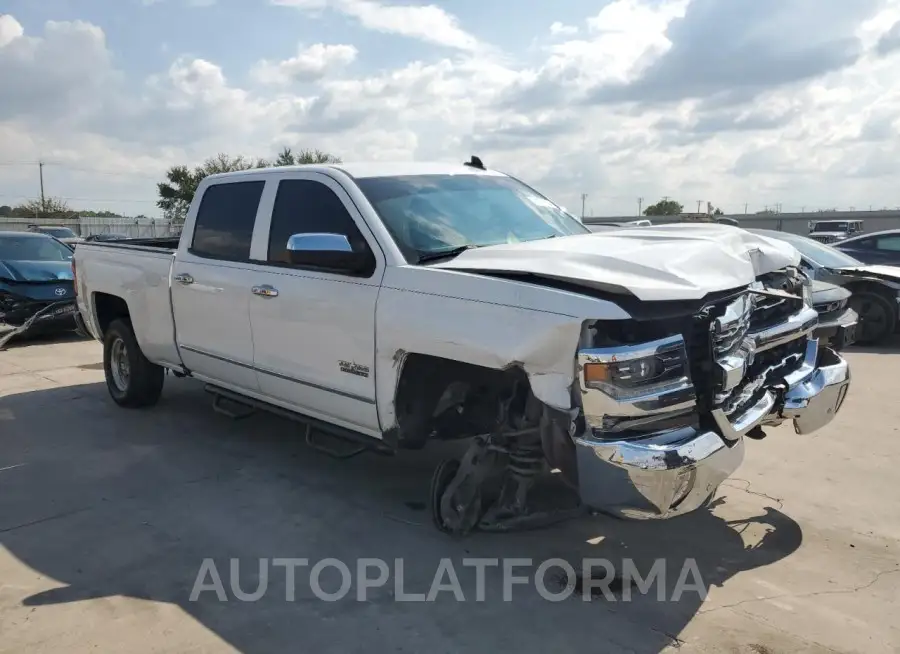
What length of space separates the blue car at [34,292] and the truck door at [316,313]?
23.1 ft

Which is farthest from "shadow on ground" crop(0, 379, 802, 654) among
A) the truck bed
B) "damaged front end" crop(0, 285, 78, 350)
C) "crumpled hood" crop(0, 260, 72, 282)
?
"crumpled hood" crop(0, 260, 72, 282)

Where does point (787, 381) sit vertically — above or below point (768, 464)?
above

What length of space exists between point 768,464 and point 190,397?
5.27 meters

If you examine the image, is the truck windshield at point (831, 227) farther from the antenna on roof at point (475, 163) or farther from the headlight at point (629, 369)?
the headlight at point (629, 369)

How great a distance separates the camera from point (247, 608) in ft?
11.7

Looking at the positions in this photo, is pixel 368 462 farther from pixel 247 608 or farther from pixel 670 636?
pixel 670 636

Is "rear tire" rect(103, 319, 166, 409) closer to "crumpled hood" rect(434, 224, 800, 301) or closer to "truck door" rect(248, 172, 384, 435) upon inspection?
"truck door" rect(248, 172, 384, 435)

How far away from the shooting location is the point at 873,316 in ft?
34.7

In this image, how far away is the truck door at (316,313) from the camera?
14.1 feet

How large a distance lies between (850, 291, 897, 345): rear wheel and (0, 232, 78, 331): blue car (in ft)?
35.8

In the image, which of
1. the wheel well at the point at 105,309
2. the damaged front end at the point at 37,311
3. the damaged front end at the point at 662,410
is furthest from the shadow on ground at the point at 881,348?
the damaged front end at the point at 37,311

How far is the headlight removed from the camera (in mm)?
3238

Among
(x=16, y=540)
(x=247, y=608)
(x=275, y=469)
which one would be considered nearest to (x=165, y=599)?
(x=247, y=608)

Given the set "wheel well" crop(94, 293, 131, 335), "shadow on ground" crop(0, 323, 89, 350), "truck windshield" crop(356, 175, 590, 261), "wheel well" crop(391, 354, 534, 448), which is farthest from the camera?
"shadow on ground" crop(0, 323, 89, 350)
